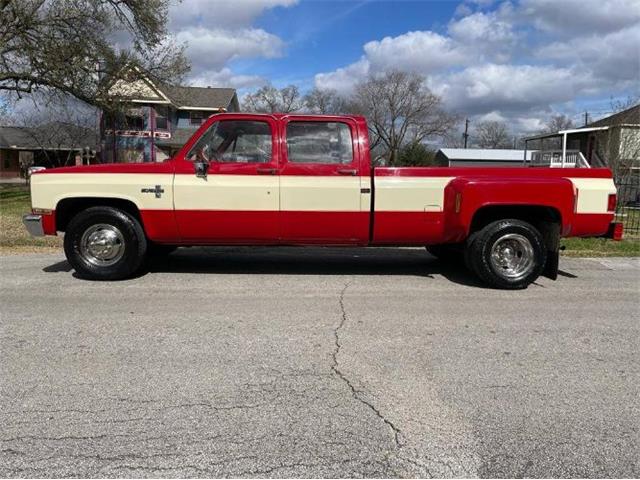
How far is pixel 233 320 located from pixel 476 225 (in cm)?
339

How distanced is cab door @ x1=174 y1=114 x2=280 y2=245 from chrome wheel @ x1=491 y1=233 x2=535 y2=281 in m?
2.68

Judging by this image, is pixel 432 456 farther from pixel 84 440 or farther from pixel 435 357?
pixel 84 440

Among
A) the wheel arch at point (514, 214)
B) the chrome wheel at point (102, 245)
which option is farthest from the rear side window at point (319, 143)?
the chrome wheel at point (102, 245)

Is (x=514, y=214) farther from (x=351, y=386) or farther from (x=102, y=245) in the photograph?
(x=102, y=245)

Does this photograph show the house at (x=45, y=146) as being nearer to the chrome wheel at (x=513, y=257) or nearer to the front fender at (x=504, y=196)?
the front fender at (x=504, y=196)

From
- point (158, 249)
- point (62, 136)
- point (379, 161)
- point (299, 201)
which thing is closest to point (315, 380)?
point (299, 201)

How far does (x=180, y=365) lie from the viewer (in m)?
4.14

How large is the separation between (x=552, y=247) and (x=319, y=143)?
312cm

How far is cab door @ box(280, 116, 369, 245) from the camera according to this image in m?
6.76

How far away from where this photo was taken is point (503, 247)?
6.86 metres

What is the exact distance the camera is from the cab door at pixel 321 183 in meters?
6.76

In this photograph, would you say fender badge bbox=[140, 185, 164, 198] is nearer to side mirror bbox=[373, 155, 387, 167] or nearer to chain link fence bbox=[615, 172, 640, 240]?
side mirror bbox=[373, 155, 387, 167]

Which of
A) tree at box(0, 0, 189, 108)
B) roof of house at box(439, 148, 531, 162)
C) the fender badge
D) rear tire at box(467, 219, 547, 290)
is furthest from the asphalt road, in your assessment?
roof of house at box(439, 148, 531, 162)

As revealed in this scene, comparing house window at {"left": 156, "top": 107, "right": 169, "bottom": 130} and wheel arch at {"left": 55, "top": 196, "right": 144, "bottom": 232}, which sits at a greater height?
→ house window at {"left": 156, "top": 107, "right": 169, "bottom": 130}
